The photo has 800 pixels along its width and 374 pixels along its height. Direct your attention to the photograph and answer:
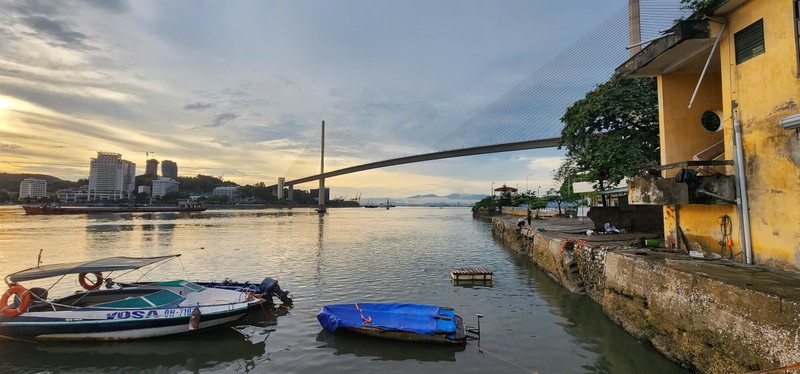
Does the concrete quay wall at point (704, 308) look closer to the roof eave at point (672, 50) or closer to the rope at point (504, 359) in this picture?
the rope at point (504, 359)

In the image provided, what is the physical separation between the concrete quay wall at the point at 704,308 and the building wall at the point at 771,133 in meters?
0.77

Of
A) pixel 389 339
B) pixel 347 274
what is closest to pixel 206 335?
pixel 389 339

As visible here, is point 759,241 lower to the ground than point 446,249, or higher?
higher

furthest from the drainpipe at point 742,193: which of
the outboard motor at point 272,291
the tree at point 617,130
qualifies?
the outboard motor at point 272,291

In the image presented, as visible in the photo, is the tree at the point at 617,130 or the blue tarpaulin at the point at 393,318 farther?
the tree at the point at 617,130

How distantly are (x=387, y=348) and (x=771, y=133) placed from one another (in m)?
8.56

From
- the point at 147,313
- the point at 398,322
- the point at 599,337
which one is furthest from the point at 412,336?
the point at 147,313

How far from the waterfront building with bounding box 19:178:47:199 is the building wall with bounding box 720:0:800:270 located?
603ft

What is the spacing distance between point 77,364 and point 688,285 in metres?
11.9

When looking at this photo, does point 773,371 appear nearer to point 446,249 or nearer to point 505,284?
point 505,284

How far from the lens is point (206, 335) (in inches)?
362

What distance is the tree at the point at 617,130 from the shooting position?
1373 centimetres

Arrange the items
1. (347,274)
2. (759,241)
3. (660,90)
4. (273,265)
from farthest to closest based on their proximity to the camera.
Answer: (273,265) → (347,274) → (660,90) → (759,241)

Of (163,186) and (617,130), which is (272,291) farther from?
(163,186)
